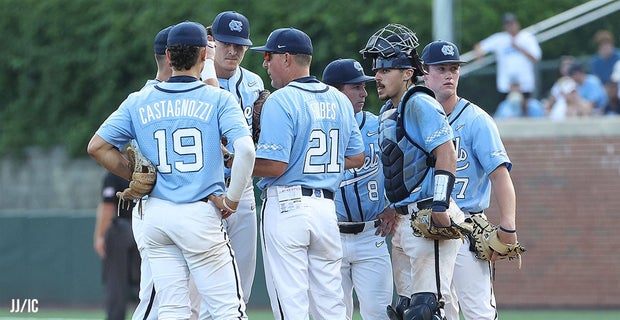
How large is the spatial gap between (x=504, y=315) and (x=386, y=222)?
22.6 ft

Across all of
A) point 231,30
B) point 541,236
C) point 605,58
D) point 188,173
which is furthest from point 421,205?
point 605,58

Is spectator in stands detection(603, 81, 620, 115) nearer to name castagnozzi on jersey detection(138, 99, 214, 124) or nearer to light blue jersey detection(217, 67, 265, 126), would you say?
light blue jersey detection(217, 67, 265, 126)

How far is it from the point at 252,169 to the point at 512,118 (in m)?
9.47

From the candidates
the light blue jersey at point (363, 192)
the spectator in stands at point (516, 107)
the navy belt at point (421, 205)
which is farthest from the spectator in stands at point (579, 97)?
the navy belt at point (421, 205)

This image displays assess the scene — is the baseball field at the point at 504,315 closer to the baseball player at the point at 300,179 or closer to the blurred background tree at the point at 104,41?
the blurred background tree at the point at 104,41

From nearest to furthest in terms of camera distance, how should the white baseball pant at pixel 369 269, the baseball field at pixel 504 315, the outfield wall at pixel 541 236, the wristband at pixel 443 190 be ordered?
the wristband at pixel 443 190 → the white baseball pant at pixel 369 269 → the baseball field at pixel 504 315 → the outfield wall at pixel 541 236

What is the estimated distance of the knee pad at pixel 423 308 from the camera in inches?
285

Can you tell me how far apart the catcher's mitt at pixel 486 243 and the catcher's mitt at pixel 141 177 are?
2.08 metres

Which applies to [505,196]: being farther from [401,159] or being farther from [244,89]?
[244,89]

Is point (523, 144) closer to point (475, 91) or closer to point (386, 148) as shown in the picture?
point (475, 91)

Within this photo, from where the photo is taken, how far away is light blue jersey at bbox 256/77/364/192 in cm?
726

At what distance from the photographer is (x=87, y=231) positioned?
614 inches

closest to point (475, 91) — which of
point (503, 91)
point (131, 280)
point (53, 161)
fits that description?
point (503, 91)

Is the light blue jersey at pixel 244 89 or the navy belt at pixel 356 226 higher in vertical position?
the light blue jersey at pixel 244 89
